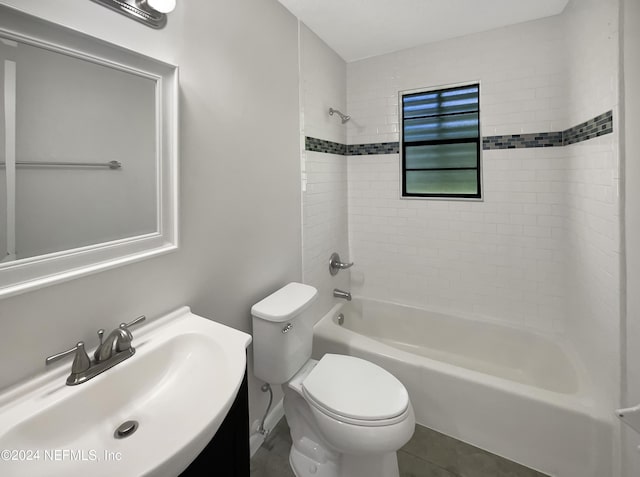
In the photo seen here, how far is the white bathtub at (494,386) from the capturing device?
145 cm

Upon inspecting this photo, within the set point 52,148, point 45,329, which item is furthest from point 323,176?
point 45,329

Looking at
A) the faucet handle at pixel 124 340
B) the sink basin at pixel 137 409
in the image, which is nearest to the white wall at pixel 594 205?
the sink basin at pixel 137 409

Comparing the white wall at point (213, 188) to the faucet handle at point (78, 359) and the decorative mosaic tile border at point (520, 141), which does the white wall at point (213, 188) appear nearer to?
the faucet handle at point (78, 359)

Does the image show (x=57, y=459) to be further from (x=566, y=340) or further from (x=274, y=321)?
(x=566, y=340)

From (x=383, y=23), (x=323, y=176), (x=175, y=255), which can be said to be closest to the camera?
(x=175, y=255)

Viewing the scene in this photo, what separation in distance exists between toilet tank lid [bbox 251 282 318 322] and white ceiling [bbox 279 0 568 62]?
1.68 metres

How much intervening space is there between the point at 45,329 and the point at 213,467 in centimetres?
62

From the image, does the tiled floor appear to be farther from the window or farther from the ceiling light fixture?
the ceiling light fixture

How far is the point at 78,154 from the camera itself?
2.99 feet

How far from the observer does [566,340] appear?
2.01 m

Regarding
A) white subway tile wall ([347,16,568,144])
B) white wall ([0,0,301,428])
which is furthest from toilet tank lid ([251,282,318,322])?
white subway tile wall ([347,16,568,144])

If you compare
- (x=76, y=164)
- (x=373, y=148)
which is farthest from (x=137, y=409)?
(x=373, y=148)

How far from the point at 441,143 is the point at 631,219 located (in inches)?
53.8

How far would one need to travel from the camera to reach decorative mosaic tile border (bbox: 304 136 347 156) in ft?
6.73
